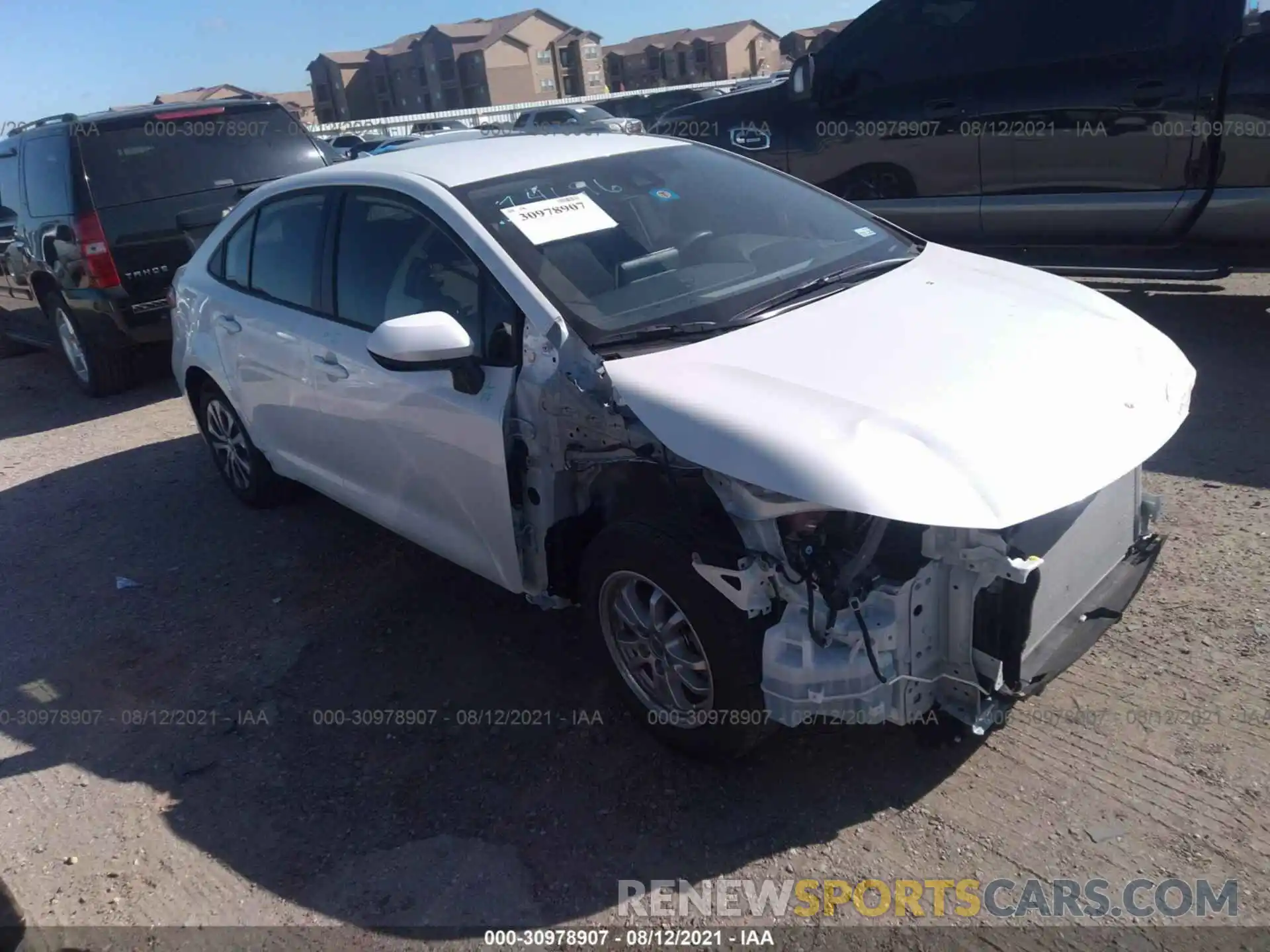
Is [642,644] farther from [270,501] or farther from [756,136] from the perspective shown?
[756,136]

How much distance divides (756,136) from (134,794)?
6.49 meters

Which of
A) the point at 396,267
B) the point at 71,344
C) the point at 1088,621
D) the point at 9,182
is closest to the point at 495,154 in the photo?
the point at 396,267

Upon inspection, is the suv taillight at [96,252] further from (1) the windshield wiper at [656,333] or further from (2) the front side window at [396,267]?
(1) the windshield wiper at [656,333]

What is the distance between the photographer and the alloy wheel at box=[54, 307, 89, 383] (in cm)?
830

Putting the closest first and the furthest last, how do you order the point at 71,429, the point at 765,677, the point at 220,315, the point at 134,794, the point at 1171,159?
the point at 765,677, the point at 134,794, the point at 220,315, the point at 1171,159, the point at 71,429

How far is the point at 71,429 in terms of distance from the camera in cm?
773

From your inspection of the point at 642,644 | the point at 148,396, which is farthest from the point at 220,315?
the point at 148,396

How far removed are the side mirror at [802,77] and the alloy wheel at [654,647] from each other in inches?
220

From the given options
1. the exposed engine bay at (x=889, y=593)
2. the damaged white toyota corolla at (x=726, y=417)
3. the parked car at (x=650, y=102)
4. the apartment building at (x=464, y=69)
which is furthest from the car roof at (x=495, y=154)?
the apartment building at (x=464, y=69)

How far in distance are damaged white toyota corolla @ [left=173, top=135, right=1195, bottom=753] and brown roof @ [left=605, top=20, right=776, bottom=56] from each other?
2091 inches

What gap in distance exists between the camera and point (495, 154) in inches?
157

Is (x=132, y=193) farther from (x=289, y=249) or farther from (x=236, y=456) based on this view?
(x=289, y=249)

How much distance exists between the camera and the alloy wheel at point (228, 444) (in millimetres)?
5387

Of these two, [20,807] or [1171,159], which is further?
[1171,159]
